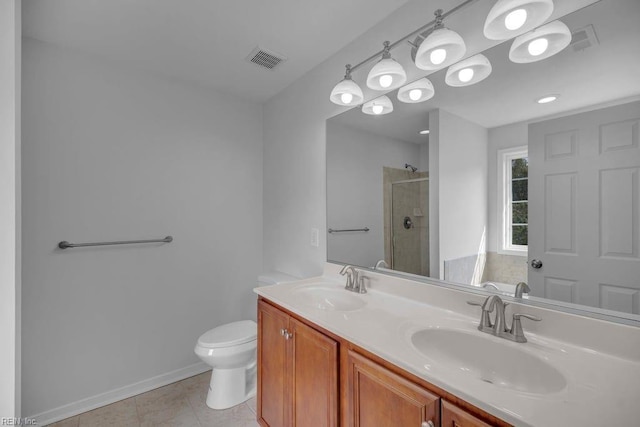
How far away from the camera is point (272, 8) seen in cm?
150

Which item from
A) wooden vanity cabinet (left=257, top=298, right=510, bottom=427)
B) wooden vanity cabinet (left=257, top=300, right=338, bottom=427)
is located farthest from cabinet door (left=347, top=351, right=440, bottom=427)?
wooden vanity cabinet (left=257, top=300, right=338, bottom=427)

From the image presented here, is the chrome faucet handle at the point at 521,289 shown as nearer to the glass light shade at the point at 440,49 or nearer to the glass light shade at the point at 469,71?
the glass light shade at the point at 469,71

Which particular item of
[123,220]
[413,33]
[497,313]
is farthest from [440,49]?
[123,220]

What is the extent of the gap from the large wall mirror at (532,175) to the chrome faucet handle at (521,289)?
23 mm

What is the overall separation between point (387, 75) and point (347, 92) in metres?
0.26

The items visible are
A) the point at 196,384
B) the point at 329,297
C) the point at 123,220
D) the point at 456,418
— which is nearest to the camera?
the point at 456,418

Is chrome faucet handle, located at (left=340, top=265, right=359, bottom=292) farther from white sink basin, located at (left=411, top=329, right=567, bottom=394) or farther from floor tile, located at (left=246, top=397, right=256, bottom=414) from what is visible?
floor tile, located at (left=246, top=397, right=256, bottom=414)

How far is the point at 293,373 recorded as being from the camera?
1307 millimetres

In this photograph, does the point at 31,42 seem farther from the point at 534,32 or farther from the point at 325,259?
the point at 534,32

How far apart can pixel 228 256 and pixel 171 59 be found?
156cm

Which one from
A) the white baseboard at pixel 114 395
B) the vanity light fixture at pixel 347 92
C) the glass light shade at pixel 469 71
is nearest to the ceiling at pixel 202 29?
the vanity light fixture at pixel 347 92

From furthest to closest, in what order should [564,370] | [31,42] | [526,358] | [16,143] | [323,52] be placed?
[323,52] < [31,42] < [16,143] < [526,358] < [564,370]

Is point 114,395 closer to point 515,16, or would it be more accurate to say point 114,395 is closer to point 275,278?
point 275,278

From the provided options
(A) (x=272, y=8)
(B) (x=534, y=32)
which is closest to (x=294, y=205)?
(A) (x=272, y=8)
